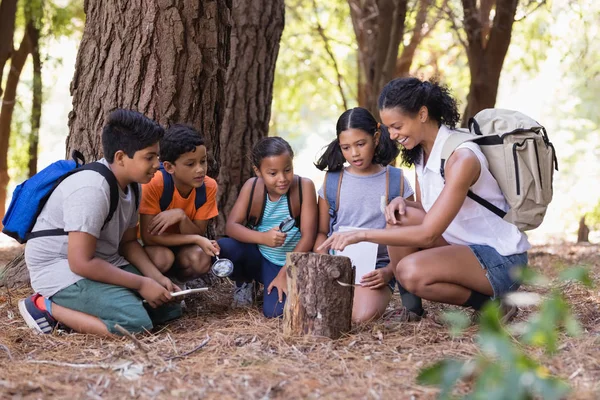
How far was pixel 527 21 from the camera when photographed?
38.7 ft

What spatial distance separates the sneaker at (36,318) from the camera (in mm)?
3787

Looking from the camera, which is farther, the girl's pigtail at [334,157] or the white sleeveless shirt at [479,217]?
the girl's pigtail at [334,157]

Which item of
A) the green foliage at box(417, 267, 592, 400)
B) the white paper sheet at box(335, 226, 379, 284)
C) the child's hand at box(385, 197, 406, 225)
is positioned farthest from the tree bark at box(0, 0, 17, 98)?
the green foliage at box(417, 267, 592, 400)

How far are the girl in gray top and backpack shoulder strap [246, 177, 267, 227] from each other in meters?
0.37

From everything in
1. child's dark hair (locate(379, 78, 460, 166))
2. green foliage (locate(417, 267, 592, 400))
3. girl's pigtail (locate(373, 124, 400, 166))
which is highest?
child's dark hair (locate(379, 78, 460, 166))

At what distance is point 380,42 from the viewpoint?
8.62 meters

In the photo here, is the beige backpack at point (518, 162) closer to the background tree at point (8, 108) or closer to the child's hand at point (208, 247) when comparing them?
the child's hand at point (208, 247)

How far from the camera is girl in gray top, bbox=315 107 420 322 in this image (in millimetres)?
4129

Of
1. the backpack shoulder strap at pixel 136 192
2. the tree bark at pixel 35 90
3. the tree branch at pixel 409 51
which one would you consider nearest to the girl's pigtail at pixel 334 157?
the backpack shoulder strap at pixel 136 192

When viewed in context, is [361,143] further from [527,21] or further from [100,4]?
[527,21]

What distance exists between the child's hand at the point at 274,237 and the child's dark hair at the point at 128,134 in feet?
2.83

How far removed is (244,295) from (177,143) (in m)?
1.12

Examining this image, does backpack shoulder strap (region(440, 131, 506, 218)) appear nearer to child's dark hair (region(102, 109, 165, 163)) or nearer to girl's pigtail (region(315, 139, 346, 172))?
girl's pigtail (region(315, 139, 346, 172))

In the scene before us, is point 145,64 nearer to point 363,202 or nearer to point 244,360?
point 363,202
